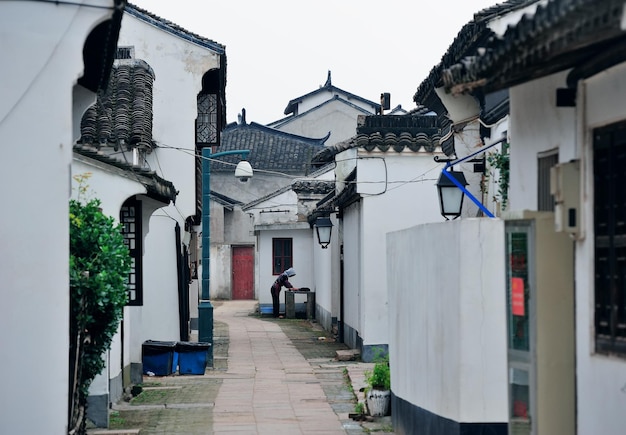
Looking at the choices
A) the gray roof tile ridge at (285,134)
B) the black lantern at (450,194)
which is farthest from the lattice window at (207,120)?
the gray roof tile ridge at (285,134)

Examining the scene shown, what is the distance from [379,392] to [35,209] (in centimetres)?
658

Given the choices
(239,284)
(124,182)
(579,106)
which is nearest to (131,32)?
(124,182)

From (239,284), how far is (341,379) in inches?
1129

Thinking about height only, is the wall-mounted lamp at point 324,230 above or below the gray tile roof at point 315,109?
below

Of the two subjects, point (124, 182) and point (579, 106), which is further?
point (124, 182)

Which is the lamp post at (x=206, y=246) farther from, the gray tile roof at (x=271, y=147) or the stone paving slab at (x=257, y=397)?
the gray tile roof at (x=271, y=147)

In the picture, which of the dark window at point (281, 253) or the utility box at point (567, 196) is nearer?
the utility box at point (567, 196)

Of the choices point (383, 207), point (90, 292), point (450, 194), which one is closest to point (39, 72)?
point (90, 292)

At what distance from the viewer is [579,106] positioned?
7.51 metres

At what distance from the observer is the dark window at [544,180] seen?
8383 mm

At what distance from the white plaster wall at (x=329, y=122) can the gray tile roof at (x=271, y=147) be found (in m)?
3.20

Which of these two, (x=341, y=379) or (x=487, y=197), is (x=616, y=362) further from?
(x=341, y=379)

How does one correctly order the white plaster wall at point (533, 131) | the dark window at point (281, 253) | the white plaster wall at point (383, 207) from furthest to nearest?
the dark window at point (281, 253) → the white plaster wall at point (383, 207) → the white plaster wall at point (533, 131)

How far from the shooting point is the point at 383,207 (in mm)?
21047
